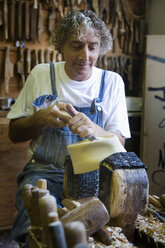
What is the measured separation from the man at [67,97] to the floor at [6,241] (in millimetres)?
1341

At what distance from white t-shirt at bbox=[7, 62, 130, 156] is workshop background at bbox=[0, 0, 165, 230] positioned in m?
0.99

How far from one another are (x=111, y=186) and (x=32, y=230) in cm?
32

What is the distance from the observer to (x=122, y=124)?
1.96 meters

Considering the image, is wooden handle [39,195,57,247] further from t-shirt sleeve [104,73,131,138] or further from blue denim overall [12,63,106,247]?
t-shirt sleeve [104,73,131,138]

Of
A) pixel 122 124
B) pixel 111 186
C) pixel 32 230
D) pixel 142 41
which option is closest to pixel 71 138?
pixel 122 124

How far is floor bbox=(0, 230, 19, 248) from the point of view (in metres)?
2.86

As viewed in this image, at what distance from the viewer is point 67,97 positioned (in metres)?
1.94

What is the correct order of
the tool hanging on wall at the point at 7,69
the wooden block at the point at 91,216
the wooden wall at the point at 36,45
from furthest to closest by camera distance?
1. the tool hanging on wall at the point at 7,69
2. the wooden wall at the point at 36,45
3. the wooden block at the point at 91,216

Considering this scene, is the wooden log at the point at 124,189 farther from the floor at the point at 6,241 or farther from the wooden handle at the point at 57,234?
the floor at the point at 6,241

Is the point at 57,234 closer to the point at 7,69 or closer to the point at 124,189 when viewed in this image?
the point at 124,189

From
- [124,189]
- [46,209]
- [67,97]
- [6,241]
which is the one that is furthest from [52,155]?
[6,241]

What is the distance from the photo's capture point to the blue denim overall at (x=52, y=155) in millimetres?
1586

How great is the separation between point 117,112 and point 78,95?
28 cm

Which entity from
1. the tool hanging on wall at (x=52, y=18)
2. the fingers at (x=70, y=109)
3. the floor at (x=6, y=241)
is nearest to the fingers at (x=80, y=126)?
the fingers at (x=70, y=109)
